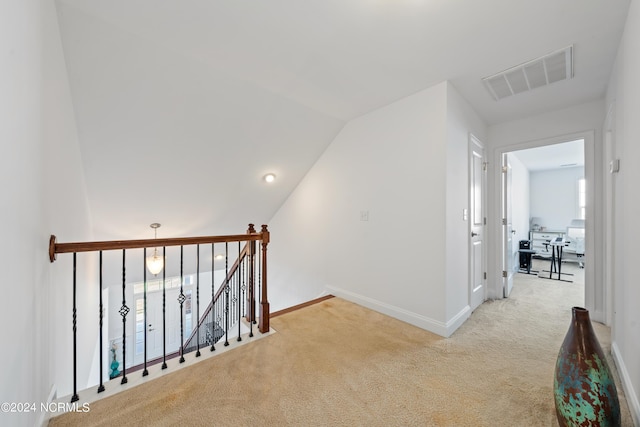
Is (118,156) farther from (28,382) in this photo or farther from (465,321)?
(465,321)

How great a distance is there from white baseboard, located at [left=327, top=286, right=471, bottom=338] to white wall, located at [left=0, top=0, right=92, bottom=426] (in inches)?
105

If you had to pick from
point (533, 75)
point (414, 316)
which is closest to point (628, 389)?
point (414, 316)

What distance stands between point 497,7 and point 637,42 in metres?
0.79

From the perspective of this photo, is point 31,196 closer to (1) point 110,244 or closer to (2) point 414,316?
(1) point 110,244

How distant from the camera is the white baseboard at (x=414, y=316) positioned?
2.44 metres

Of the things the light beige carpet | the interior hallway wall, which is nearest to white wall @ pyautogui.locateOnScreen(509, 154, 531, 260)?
the interior hallway wall

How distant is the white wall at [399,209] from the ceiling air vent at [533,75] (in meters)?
0.35

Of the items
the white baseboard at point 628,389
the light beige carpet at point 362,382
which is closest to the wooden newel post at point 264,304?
the light beige carpet at point 362,382

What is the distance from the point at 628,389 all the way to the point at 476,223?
1.89m

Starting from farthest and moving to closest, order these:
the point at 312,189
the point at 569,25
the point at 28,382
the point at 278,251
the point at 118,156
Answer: the point at 278,251 → the point at 312,189 → the point at 118,156 → the point at 569,25 → the point at 28,382

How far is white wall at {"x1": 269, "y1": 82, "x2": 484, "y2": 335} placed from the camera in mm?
2475

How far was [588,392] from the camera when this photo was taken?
3.92 ft

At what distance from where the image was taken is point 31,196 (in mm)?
1225

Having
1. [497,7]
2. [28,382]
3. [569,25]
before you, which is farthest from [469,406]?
[569,25]
